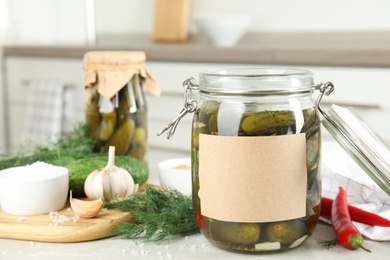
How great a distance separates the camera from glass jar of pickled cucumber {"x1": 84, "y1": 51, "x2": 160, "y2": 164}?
127 centimetres

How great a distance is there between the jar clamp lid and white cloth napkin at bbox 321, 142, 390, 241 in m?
0.13

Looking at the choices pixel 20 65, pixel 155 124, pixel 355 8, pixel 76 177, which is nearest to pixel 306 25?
pixel 355 8

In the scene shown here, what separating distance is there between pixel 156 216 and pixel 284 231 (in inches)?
7.7

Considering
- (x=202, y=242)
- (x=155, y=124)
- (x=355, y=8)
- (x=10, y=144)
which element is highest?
(x=355, y=8)

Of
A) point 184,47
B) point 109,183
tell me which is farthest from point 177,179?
point 184,47

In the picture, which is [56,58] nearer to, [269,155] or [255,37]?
[255,37]

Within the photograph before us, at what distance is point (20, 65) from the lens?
12.0 ft

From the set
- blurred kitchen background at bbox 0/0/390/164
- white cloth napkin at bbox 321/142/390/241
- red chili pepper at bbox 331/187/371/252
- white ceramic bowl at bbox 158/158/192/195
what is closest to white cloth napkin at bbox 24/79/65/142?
blurred kitchen background at bbox 0/0/390/164

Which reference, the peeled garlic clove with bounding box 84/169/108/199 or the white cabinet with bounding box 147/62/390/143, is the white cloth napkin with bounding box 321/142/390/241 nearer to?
the peeled garlic clove with bounding box 84/169/108/199

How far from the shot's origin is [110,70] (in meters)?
1.27

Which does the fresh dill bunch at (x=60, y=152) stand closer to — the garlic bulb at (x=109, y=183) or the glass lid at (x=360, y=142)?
the garlic bulb at (x=109, y=183)

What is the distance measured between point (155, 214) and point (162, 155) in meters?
2.07

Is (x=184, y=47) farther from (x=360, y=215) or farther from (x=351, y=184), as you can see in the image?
(x=360, y=215)

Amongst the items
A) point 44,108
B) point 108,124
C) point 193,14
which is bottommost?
point 44,108
